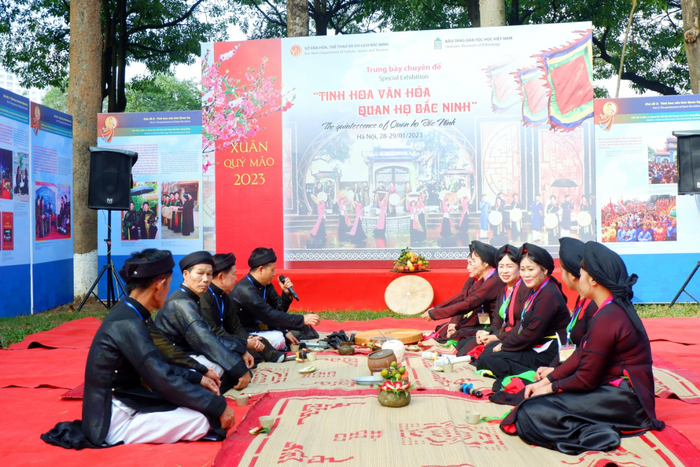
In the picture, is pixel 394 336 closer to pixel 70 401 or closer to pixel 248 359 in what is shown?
pixel 248 359

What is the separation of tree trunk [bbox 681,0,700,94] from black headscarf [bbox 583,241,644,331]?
8.36 metres

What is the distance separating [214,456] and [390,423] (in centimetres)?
99

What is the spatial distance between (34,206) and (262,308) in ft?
15.4

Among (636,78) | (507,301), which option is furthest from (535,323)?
→ (636,78)

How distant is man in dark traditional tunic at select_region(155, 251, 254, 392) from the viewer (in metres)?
4.14

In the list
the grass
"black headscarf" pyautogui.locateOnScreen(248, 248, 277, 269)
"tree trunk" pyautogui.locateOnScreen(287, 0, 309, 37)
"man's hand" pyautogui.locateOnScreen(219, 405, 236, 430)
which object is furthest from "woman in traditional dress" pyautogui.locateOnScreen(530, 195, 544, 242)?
"man's hand" pyautogui.locateOnScreen(219, 405, 236, 430)

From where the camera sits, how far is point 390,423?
11.5 feet

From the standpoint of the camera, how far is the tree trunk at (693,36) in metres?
9.97

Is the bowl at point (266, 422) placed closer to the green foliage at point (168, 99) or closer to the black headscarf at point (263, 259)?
the black headscarf at point (263, 259)

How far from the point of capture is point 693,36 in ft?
32.9

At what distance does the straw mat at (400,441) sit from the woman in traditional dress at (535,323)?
2.41 ft

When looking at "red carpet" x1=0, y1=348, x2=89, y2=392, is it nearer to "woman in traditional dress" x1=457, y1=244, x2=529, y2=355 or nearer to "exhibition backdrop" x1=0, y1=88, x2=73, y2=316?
"exhibition backdrop" x1=0, y1=88, x2=73, y2=316

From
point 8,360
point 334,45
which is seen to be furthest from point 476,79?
point 8,360

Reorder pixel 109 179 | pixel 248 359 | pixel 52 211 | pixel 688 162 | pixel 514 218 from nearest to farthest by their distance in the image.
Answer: pixel 248 359 → pixel 688 162 → pixel 109 179 → pixel 514 218 → pixel 52 211
